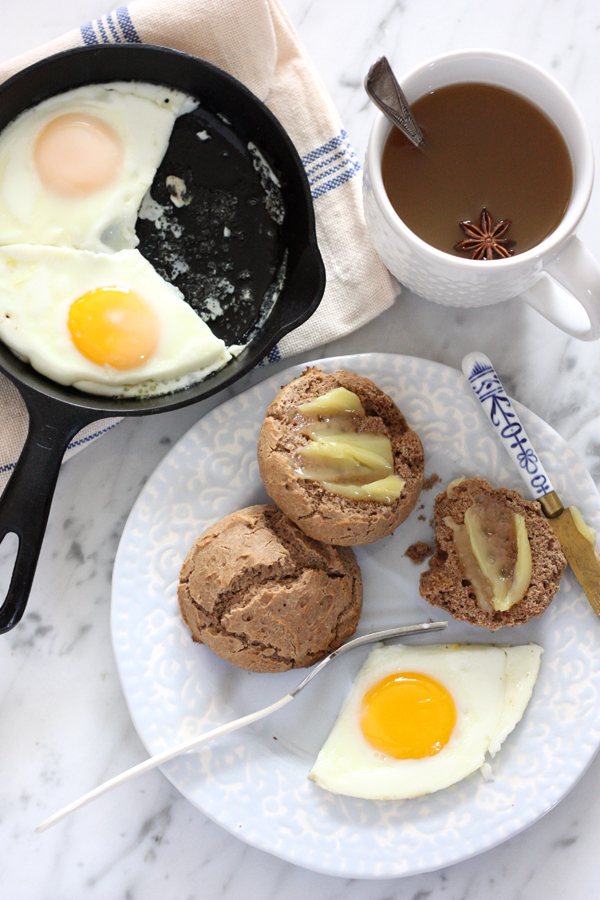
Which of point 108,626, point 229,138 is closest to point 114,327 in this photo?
point 229,138

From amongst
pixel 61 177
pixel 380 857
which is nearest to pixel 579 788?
pixel 380 857

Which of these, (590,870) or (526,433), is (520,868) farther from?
(526,433)

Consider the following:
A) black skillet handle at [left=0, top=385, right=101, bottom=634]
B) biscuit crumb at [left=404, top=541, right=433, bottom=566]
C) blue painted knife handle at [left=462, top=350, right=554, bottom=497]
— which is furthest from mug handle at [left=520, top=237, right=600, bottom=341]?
black skillet handle at [left=0, top=385, right=101, bottom=634]

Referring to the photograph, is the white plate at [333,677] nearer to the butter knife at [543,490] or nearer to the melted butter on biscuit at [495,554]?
the butter knife at [543,490]

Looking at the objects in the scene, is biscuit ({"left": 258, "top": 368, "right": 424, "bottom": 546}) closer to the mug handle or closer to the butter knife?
the butter knife

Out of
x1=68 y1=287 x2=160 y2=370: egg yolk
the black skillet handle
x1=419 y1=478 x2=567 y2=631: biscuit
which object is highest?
x1=68 y1=287 x2=160 y2=370: egg yolk

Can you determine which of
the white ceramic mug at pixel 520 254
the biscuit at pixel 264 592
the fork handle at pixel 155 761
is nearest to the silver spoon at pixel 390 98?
the white ceramic mug at pixel 520 254
